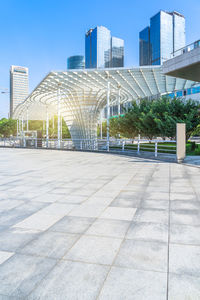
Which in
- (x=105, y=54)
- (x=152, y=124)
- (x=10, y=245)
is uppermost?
(x=105, y=54)

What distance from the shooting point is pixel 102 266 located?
2619 mm

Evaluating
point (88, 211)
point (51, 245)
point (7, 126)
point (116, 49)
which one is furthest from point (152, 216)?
point (116, 49)

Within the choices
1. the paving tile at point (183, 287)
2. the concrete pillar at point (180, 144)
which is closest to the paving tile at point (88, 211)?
the paving tile at point (183, 287)

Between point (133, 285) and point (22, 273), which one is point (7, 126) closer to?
point (22, 273)

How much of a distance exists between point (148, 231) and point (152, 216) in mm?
700

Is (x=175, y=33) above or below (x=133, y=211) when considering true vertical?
above

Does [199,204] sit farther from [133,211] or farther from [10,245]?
[10,245]

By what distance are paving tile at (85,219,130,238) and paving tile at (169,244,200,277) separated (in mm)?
793

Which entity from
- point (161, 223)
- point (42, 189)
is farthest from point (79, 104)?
point (161, 223)

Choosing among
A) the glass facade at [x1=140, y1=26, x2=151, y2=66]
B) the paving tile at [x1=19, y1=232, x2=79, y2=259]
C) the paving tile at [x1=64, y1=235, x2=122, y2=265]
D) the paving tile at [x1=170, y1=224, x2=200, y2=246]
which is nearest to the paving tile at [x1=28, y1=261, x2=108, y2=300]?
the paving tile at [x1=64, y1=235, x2=122, y2=265]

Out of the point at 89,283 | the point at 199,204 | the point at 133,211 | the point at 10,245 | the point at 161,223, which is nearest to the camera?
the point at 89,283

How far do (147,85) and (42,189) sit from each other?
91.2 feet

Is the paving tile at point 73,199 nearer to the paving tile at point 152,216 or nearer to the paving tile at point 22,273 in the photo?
the paving tile at point 152,216

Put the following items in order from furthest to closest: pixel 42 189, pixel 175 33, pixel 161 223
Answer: pixel 175 33 → pixel 42 189 → pixel 161 223
